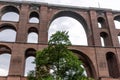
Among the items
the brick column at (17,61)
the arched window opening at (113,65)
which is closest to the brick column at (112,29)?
the arched window opening at (113,65)

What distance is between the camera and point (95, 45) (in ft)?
83.8

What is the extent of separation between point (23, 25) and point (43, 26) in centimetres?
249

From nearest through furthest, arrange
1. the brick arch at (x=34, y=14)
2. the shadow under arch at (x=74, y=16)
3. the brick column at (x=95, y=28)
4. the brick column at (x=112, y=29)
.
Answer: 1. the brick column at (x=95, y=28)
2. the brick column at (x=112, y=29)
3. the brick arch at (x=34, y=14)
4. the shadow under arch at (x=74, y=16)

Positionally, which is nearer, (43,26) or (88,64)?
(88,64)

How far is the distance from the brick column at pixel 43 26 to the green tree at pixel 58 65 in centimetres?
830

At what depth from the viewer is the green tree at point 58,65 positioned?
51.5 feet

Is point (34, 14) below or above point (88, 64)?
above

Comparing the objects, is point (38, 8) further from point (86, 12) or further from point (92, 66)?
point (92, 66)

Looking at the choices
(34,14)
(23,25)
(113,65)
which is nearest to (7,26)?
(23,25)

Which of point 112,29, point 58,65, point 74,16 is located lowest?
point 58,65

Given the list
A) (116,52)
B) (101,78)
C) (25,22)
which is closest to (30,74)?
(101,78)

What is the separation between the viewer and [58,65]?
15961 mm

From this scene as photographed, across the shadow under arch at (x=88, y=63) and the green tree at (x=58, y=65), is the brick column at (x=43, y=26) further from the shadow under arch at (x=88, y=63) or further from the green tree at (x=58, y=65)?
the green tree at (x=58, y=65)

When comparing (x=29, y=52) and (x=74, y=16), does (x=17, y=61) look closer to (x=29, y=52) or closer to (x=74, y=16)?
(x=29, y=52)
